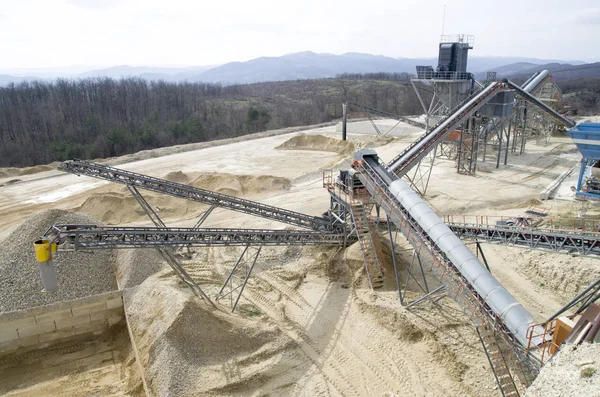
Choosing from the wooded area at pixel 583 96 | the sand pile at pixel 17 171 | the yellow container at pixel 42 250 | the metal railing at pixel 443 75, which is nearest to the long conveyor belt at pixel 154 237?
the yellow container at pixel 42 250

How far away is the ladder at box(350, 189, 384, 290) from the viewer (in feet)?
52.7

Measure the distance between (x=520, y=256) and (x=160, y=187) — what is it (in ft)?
52.3

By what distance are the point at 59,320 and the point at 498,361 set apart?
1458 centimetres

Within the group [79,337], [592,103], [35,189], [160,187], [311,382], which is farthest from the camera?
[592,103]

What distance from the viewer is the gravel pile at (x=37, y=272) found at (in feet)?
48.7

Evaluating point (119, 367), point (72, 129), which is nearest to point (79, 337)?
point (119, 367)

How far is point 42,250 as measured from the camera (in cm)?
1002

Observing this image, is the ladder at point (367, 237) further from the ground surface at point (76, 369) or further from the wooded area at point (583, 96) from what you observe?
the wooded area at point (583, 96)

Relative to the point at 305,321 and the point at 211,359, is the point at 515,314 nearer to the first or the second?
the point at 305,321

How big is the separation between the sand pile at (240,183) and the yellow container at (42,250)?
64.2 feet

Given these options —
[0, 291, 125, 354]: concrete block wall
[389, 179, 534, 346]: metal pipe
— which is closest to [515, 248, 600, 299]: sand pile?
[389, 179, 534, 346]: metal pipe

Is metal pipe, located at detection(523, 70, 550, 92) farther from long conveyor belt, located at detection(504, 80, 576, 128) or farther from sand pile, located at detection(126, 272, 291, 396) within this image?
sand pile, located at detection(126, 272, 291, 396)

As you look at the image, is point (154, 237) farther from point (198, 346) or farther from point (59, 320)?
point (59, 320)

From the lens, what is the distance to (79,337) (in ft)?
49.2
